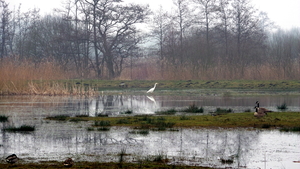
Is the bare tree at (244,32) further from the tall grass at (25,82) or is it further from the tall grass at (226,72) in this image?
the tall grass at (25,82)

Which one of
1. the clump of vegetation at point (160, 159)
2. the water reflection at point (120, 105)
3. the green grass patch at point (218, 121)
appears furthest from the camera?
the water reflection at point (120, 105)

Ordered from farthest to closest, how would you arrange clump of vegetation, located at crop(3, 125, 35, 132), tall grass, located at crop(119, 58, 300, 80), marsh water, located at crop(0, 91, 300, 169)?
1. tall grass, located at crop(119, 58, 300, 80)
2. clump of vegetation, located at crop(3, 125, 35, 132)
3. marsh water, located at crop(0, 91, 300, 169)

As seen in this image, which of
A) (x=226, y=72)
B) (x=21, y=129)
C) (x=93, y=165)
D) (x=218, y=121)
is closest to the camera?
(x=93, y=165)

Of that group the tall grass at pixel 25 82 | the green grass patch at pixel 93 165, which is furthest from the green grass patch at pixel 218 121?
the tall grass at pixel 25 82

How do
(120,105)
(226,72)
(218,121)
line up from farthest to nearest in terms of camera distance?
1. (226,72)
2. (120,105)
3. (218,121)

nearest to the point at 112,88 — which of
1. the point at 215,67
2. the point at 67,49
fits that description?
the point at 215,67

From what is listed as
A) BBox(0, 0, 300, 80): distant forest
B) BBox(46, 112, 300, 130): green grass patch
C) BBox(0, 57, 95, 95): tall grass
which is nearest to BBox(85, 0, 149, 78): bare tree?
BBox(0, 0, 300, 80): distant forest

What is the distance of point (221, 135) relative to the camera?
10.3 metres

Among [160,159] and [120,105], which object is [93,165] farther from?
[120,105]

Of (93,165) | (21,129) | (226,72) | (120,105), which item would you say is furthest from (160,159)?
(226,72)

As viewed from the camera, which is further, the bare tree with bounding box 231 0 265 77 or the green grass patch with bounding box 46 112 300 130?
the bare tree with bounding box 231 0 265 77

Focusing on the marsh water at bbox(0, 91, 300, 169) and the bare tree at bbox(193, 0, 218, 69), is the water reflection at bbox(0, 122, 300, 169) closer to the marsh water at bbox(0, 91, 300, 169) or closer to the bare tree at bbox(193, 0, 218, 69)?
the marsh water at bbox(0, 91, 300, 169)

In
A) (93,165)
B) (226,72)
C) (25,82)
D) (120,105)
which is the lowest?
(93,165)

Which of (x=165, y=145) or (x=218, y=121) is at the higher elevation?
(x=218, y=121)
